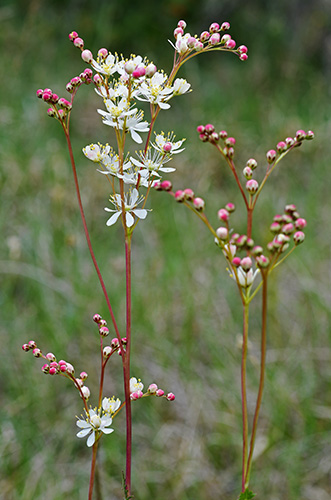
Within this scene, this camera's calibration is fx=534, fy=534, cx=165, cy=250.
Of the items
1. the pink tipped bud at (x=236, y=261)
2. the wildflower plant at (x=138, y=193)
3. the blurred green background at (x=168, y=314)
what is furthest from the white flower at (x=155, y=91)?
the blurred green background at (x=168, y=314)

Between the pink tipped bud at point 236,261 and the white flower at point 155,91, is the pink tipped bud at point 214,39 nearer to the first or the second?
the white flower at point 155,91

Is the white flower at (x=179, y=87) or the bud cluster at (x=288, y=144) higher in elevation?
the white flower at (x=179, y=87)

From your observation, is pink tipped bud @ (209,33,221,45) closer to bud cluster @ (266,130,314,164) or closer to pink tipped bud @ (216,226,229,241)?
bud cluster @ (266,130,314,164)

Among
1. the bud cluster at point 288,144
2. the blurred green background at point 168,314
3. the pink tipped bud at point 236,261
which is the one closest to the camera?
the pink tipped bud at point 236,261

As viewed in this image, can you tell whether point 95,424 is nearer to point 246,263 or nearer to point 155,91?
point 246,263

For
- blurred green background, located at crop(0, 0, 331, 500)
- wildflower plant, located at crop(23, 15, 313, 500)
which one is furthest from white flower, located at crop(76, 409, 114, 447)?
blurred green background, located at crop(0, 0, 331, 500)

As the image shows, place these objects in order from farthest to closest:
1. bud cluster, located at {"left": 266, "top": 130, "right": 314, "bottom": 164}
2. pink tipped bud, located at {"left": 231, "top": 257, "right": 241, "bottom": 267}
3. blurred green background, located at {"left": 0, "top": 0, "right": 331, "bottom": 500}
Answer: blurred green background, located at {"left": 0, "top": 0, "right": 331, "bottom": 500}, bud cluster, located at {"left": 266, "top": 130, "right": 314, "bottom": 164}, pink tipped bud, located at {"left": 231, "top": 257, "right": 241, "bottom": 267}

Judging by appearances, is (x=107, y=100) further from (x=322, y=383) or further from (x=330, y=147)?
(x=330, y=147)

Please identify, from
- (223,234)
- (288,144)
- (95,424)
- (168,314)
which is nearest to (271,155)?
(288,144)
